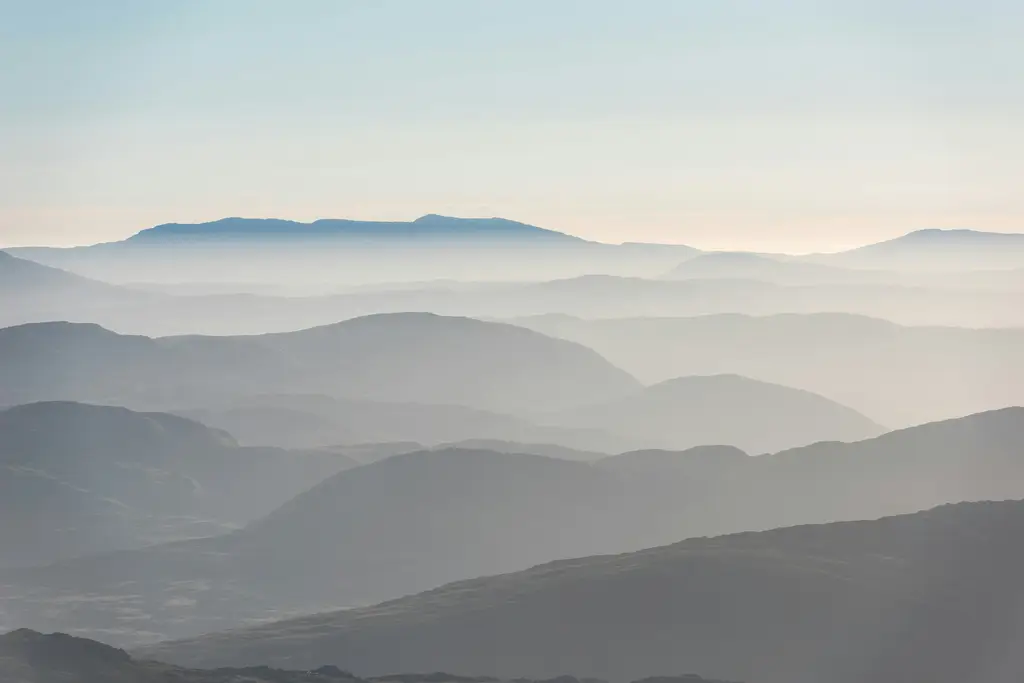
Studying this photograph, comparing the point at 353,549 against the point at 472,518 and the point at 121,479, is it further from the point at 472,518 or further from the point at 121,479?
the point at 121,479

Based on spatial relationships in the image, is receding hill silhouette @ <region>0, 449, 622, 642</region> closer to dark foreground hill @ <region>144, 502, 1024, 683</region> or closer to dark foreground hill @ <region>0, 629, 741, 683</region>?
dark foreground hill @ <region>144, 502, 1024, 683</region>

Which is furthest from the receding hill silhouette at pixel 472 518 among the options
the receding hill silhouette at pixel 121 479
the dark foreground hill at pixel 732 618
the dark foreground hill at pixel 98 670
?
the dark foreground hill at pixel 98 670

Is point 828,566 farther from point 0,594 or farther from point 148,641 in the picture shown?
point 0,594

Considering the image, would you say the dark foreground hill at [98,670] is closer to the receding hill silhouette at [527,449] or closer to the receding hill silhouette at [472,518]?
the receding hill silhouette at [472,518]

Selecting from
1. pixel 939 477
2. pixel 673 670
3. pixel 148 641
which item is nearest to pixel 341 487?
pixel 148 641

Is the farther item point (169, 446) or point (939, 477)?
point (169, 446)

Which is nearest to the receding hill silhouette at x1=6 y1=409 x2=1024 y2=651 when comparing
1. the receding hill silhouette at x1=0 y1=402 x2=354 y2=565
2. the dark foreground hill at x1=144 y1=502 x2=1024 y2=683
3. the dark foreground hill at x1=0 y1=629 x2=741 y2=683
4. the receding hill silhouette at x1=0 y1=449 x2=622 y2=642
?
the receding hill silhouette at x1=0 y1=449 x2=622 y2=642
